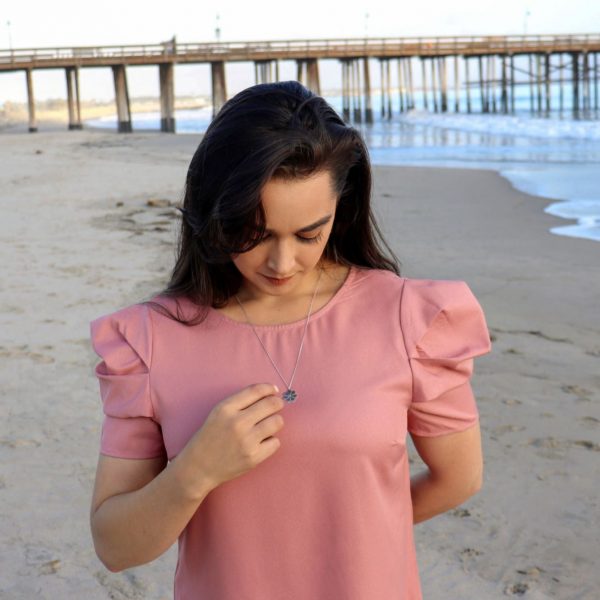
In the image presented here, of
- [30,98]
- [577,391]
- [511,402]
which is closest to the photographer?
[511,402]

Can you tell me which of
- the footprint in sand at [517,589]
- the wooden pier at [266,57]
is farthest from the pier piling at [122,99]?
the footprint in sand at [517,589]

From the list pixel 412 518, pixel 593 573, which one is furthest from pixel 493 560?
pixel 412 518

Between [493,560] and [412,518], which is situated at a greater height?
[412,518]

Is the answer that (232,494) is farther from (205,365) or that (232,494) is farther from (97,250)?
(97,250)

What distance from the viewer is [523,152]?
71.7ft

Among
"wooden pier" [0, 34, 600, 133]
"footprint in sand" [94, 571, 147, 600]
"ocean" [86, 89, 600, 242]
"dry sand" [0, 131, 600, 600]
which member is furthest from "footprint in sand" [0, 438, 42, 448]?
"wooden pier" [0, 34, 600, 133]

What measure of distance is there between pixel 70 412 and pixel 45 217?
20.1 ft

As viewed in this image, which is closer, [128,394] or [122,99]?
[128,394]

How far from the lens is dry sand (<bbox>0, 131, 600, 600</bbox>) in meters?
3.17

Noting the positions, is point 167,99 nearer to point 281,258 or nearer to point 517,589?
point 517,589

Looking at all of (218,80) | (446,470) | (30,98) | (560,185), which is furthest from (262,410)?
(218,80)

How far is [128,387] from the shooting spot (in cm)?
143

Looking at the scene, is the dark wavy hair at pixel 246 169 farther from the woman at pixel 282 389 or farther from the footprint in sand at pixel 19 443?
the footprint in sand at pixel 19 443

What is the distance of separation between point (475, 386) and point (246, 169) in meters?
3.72
